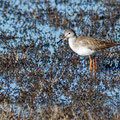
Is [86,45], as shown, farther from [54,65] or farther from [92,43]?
[54,65]

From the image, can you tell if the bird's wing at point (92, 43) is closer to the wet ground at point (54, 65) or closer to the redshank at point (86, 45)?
the redshank at point (86, 45)

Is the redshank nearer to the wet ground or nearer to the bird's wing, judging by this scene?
the bird's wing

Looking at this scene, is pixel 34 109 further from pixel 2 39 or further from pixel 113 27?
pixel 113 27

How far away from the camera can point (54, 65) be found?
8.24 metres

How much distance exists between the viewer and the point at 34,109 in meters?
6.16

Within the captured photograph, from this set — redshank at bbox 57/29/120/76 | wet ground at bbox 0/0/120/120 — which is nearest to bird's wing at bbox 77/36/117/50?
redshank at bbox 57/29/120/76

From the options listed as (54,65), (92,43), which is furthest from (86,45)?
(54,65)

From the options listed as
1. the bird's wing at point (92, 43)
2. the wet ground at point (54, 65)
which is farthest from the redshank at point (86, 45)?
the wet ground at point (54, 65)

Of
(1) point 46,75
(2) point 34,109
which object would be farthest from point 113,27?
(2) point 34,109

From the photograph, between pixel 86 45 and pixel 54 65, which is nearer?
pixel 86 45

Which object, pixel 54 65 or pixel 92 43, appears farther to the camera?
pixel 54 65

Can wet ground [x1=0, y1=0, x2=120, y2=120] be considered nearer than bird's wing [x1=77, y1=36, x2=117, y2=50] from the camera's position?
Yes

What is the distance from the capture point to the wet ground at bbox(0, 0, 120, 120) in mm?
6160

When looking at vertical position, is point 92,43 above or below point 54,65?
above
